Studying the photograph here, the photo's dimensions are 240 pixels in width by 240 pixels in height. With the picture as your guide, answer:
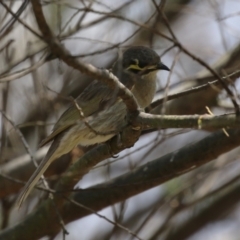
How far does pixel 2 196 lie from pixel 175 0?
329 centimetres

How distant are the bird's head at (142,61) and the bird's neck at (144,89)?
2.7 inches

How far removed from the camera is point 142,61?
5.59 m

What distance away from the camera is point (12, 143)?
280 inches

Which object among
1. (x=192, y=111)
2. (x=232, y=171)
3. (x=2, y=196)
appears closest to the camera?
(x=2, y=196)

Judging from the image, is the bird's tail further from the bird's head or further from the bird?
the bird's head

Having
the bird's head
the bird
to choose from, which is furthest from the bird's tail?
the bird's head

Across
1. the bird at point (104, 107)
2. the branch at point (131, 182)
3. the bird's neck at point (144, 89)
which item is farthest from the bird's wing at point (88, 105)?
the branch at point (131, 182)

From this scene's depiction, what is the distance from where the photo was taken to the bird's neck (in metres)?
5.63

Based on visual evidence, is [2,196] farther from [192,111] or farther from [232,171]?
[232,171]

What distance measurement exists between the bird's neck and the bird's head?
0.23ft

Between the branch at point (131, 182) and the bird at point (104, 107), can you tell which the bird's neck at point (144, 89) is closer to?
the bird at point (104, 107)

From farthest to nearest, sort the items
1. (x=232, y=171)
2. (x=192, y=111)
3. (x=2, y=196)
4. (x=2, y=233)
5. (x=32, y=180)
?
(x=232, y=171)
(x=192, y=111)
(x=2, y=196)
(x=2, y=233)
(x=32, y=180)

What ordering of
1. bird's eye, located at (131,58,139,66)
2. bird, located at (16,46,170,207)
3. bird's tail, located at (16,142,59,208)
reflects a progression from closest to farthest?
bird's tail, located at (16,142,59,208), bird, located at (16,46,170,207), bird's eye, located at (131,58,139,66)

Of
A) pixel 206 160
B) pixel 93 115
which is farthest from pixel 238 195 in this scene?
pixel 93 115
